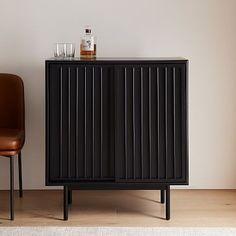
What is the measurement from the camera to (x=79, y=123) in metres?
3.25

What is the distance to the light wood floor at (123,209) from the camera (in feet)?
10.4

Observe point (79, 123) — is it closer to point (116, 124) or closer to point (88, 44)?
point (116, 124)

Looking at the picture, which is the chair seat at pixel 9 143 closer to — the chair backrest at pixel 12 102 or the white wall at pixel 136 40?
the chair backrest at pixel 12 102

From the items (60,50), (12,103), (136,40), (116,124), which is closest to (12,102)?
(12,103)

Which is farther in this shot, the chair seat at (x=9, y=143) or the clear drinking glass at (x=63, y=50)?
the clear drinking glass at (x=63, y=50)

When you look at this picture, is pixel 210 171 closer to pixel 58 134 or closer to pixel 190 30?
pixel 190 30

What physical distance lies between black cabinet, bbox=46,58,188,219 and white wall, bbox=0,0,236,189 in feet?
2.00

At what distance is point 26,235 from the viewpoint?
2975 millimetres

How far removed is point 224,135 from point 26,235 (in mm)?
1571

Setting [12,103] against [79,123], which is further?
[12,103]

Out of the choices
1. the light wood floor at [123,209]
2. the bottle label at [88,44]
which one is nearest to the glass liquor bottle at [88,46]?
the bottle label at [88,44]

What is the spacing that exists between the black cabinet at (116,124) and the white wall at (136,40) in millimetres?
610

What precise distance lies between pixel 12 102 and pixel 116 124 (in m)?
0.79

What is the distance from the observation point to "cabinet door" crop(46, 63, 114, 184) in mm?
3215
